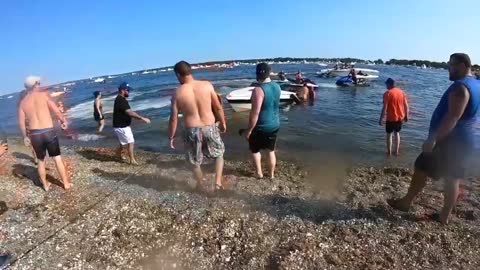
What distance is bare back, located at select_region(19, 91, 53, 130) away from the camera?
6391mm

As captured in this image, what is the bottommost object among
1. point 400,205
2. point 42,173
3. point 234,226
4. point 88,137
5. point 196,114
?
point 88,137

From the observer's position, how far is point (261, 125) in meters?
6.78

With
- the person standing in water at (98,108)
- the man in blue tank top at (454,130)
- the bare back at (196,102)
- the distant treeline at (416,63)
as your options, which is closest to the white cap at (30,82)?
the bare back at (196,102)

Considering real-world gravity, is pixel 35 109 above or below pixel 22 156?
above

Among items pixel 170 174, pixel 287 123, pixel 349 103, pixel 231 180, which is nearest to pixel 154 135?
pixel 287 123

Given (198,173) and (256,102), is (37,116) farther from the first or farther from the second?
A: (256,102)

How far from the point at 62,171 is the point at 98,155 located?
4.13 meters

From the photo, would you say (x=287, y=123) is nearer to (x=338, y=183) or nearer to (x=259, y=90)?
(x=338, y=183)

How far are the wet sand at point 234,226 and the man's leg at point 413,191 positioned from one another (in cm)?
13

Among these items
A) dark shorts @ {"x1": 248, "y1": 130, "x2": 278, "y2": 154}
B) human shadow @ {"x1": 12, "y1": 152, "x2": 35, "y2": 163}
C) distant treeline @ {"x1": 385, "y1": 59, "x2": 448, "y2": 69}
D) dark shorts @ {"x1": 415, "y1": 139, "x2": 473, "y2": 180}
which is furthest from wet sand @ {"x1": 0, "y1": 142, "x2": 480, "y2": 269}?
distant treeline @ {"x1": 385, "y1": 59, "x2": 448, "y2": 69}

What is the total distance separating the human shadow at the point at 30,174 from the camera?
765 centimetres

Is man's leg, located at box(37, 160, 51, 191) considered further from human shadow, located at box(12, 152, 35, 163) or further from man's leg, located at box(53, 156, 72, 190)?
human shadow, located at box(12, 152, 35, 163)

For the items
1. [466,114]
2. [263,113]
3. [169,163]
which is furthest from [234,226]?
[169,163]

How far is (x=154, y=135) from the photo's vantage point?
15.4 metres
